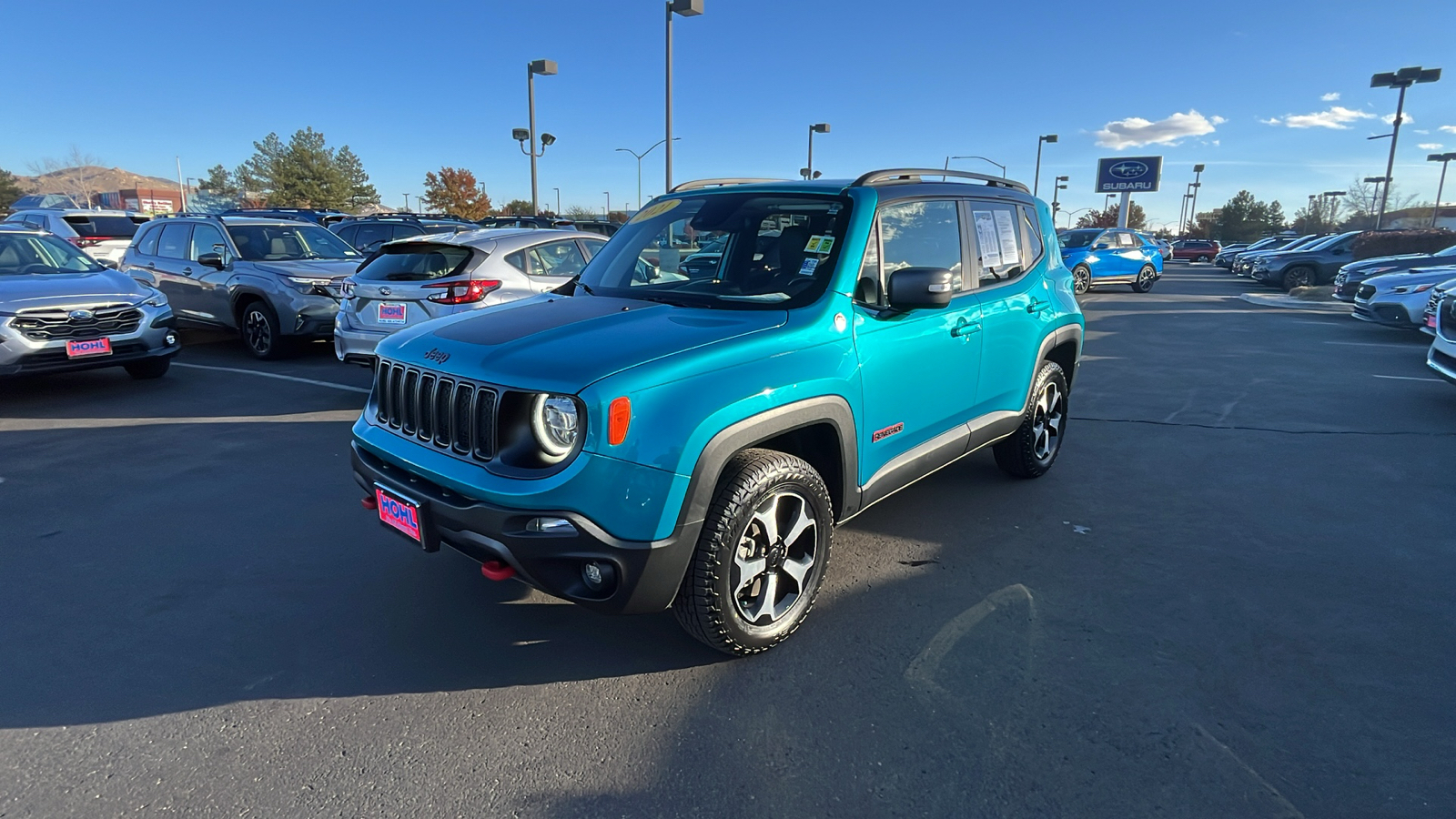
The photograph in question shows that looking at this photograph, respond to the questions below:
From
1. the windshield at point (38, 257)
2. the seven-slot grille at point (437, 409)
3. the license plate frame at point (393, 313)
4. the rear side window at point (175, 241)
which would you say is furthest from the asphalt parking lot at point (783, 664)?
the rear side window at point (175, 241)

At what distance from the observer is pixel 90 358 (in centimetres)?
716

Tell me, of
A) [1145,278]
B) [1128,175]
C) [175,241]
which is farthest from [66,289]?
[1128,175]

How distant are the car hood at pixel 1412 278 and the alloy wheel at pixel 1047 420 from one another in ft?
33.6

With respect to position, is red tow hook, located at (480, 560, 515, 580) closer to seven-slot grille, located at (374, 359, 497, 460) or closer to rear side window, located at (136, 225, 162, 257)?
seven-slot grille, located at (374, 359, 497, 460)

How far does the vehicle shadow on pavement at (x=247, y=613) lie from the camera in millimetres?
3025

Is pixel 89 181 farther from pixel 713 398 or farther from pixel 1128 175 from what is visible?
pixel 713 398

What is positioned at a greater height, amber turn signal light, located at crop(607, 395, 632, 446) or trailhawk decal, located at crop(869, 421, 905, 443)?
amber turn signal light, located at crop(607, 395, 632, 446)

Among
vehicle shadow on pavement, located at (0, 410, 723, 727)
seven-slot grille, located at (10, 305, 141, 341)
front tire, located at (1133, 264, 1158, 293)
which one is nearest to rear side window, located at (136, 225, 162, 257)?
seven-slot grille, located at (10, 305, 141, 341)

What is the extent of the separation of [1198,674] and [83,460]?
6.75 meters

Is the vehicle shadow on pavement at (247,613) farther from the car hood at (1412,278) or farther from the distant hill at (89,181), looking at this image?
the distant hill at (89,181)

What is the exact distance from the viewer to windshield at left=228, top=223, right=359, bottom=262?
9.67 meters

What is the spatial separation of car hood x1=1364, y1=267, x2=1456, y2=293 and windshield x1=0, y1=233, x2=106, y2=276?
17.1 m

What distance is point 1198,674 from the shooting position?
10.3ft

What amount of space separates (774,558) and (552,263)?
5498 millimetres
